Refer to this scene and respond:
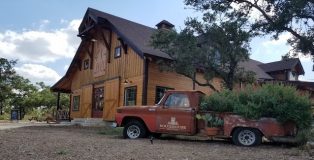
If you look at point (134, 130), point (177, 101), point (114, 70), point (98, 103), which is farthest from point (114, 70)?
point (177, 101)

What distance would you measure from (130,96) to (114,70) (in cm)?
262

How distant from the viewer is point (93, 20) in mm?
27406

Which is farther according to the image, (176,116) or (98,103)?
(98,103)

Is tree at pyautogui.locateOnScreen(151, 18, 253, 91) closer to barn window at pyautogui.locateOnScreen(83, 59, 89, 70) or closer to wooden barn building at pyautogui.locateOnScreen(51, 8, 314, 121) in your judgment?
wooden barn building at pyautogui.locateOnScreen(51, 8, 314, 121)

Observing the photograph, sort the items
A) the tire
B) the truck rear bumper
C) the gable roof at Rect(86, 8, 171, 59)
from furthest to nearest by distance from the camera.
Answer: the gable roof at Rect(86, 8, 171, 59), the tire, the truck rear bumper

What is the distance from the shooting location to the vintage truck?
12.9 metres

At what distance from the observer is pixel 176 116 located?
46.1 ft

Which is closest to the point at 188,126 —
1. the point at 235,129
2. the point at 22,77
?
the point at 235,129

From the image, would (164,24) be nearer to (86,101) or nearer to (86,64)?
(86,64)

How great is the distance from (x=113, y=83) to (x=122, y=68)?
119 cm

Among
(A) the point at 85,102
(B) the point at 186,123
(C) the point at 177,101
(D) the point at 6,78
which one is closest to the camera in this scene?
(B) the point at 186,123

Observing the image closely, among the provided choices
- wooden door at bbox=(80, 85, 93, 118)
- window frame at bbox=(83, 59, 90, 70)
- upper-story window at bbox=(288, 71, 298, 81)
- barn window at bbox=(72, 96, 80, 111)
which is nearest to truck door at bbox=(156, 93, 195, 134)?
wooden door at bbox=(80, 85, 93, 118)

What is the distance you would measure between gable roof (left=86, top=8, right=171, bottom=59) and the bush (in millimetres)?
9848

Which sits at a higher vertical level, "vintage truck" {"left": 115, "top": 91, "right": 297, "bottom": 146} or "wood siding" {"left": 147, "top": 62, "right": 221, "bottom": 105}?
"wood siding" {"left": 147, "top": 62, "right": 221, "bottom": 105}
